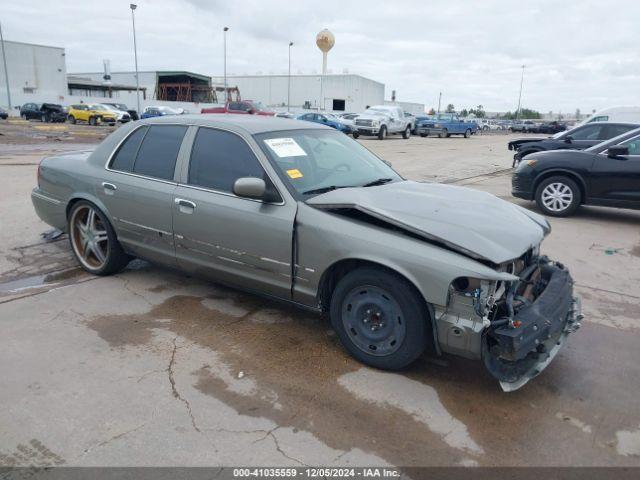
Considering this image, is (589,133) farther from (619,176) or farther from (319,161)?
(319,161)

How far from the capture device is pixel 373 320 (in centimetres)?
334

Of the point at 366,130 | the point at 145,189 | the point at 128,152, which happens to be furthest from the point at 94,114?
the point at 145,189

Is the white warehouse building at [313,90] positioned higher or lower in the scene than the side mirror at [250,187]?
higher

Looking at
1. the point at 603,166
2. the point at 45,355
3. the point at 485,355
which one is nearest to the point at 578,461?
the point at 485,355

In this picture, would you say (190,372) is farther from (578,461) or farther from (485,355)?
(578,461)

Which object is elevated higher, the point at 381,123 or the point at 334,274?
the point at 381,123

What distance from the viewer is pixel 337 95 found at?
77.3 meters

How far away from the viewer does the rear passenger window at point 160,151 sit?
172 inches

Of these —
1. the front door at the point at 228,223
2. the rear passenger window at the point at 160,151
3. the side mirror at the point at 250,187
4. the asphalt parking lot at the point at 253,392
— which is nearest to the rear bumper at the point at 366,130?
the asphalt parking lot at the point at 253,392

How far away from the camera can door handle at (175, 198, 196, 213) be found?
13.4 ft

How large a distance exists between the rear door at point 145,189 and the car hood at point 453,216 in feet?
4.86

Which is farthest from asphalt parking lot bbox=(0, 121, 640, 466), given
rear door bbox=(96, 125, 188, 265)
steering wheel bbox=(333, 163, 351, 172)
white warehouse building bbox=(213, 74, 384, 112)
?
white warehouse building bbox=(213, 74, 384, 112)

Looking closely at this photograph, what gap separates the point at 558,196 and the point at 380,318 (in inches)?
253

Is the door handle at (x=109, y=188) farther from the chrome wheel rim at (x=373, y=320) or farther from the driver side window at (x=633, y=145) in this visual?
the driver side window at (x=633, y=145)
